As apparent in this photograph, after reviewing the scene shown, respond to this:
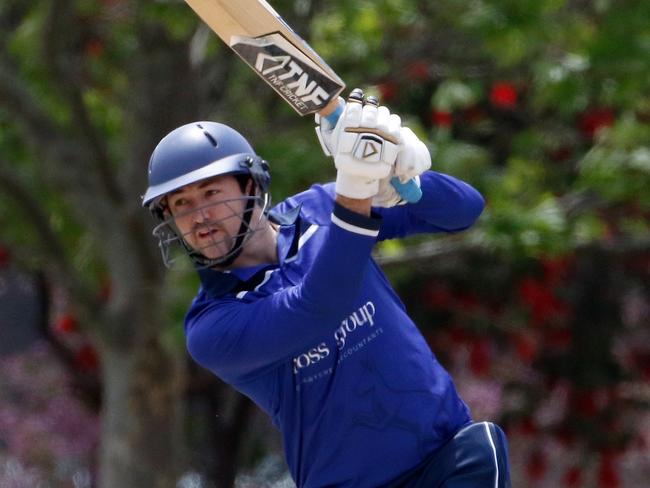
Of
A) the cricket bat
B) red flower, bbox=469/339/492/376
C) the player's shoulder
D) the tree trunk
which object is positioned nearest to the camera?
the cricket bat

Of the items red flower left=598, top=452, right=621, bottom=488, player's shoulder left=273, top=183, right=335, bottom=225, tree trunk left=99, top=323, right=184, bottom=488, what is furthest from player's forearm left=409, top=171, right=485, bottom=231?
red flower left=598, top=452, right=621, bottom=488

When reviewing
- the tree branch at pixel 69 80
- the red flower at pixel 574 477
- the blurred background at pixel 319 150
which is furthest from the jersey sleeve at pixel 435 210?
the red flower at pixel 574 477

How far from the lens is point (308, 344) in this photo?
3.39m

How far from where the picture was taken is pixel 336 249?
3.25 m

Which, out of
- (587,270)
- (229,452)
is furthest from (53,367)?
(587,270)

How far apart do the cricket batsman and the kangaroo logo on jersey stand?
7cm

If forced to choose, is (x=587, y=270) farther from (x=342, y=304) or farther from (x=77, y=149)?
(x=342, y=304)

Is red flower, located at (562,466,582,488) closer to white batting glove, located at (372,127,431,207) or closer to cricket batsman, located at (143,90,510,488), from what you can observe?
cricket batsman, located at (143,90,510,488)

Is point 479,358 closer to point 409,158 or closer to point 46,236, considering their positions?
point 46,236

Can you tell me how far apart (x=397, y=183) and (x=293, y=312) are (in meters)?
0.40

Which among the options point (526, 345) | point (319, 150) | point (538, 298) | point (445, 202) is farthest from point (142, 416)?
point (445, 202)

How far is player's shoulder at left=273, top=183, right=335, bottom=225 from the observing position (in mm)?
3748

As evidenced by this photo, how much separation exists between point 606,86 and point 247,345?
14.9 ft

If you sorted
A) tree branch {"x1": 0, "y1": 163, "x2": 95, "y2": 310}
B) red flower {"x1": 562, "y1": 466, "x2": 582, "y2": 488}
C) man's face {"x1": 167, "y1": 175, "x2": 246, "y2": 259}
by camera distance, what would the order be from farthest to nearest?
red flower {"x1": 562, "y1": 466, "x2": 582, "y2": 488}
tree branch {"x1": 0, "y1": 163, "x2": 95, "y2": 310}
man's face {"x1": 167, "y1": 175, "x2": 246, "y2": 259}
